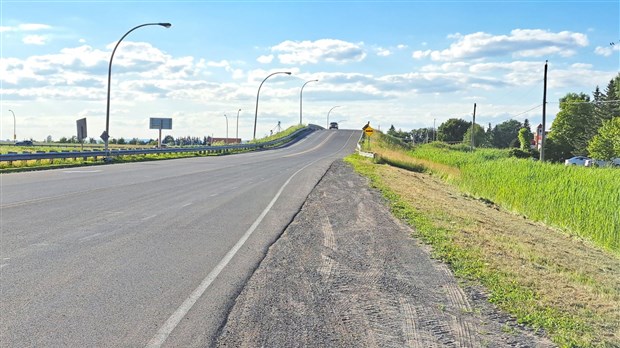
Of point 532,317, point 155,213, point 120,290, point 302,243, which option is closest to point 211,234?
point 302,243

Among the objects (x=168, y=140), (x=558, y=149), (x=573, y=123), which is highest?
(x=573, y=123)

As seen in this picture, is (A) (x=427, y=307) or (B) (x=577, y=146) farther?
(B) (x=577, y=146)

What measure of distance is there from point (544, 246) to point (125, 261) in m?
7.56

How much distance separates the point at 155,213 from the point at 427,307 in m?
8.60

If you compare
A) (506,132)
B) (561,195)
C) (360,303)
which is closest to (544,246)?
(561,195)

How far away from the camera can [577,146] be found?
102m

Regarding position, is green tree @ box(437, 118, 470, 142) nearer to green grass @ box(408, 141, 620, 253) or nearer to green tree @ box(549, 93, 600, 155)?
green tree @ box(549, 93, 600, 155)

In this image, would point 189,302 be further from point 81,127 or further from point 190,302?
point 81,127

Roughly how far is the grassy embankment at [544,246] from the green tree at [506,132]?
168623 mm

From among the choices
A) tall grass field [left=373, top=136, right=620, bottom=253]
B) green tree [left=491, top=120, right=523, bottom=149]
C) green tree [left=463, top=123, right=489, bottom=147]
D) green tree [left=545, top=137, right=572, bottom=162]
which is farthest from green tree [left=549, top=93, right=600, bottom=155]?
tall grass field [left=373, top=136, right=620, bottom=253]

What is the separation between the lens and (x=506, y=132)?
193m

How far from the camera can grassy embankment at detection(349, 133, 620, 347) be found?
6.40 meters

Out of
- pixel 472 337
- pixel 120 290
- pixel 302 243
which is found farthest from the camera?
pixel 302 243

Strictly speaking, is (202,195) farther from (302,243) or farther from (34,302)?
(34,302)
